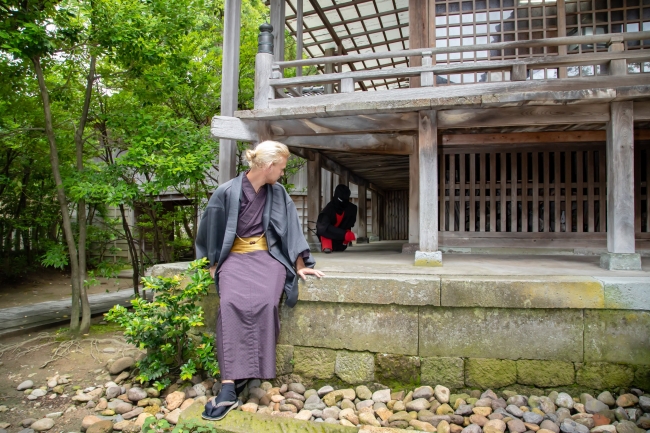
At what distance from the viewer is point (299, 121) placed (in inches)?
231

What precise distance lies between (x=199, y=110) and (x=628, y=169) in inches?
292

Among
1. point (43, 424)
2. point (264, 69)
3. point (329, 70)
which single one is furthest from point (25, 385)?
point (329, 70)

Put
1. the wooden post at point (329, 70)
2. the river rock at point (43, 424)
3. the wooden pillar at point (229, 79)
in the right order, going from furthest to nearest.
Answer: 1. the wooden post at point (329, 70)
2. the wooden pillar at point (229, 79)
3. the river rock at point (43, 424)

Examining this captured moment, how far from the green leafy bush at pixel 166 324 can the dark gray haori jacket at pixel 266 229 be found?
0.69 ft

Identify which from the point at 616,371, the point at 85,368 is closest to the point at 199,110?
the point at 85,368

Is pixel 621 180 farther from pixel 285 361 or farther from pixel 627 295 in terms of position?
pixel 285 361

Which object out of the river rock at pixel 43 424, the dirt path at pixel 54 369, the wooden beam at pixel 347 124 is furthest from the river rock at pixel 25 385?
the wooden beam at pixel 347 124

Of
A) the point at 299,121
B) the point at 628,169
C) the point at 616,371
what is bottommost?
the point at 616,371

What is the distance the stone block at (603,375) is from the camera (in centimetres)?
377

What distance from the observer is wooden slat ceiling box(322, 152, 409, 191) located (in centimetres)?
872

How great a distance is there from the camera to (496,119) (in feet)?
16.8

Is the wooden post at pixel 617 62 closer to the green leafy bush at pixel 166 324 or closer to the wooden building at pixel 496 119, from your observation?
the wooden building at pixel 496 119

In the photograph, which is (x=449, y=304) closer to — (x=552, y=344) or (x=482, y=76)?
(x=552, y=344)

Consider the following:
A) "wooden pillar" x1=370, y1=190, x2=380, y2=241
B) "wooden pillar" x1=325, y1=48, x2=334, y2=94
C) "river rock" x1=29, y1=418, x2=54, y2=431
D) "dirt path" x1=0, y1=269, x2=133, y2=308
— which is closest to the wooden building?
"wooden pillar" x1=325, y1=48, x2=334, y2=94
